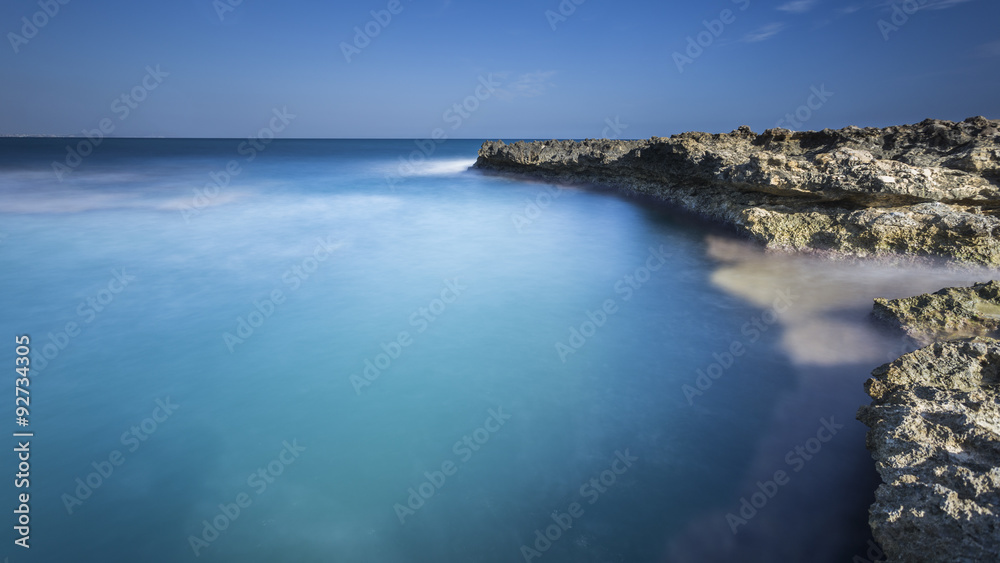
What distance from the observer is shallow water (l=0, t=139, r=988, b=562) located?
3.02 meters

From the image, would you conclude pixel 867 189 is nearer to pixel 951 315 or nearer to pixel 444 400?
pixel 951 315

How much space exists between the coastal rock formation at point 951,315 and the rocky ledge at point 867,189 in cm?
266

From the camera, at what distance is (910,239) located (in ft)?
22.9

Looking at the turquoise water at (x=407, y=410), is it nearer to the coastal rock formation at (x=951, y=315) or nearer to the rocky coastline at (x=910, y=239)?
the rocky coastline at (x=910, y=239)

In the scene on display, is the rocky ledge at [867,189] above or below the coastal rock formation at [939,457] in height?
above

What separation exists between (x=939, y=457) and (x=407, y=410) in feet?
12.5

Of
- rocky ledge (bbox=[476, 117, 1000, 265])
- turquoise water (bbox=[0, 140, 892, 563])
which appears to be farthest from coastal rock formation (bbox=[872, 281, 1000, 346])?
rocky ledge (bbox=[476, 117, 1000, 265])

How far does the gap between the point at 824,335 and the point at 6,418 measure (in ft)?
27.4

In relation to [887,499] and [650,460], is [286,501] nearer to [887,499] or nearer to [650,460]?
[650,460]

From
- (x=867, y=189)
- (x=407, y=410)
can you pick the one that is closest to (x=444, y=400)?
(x=407, y=410)

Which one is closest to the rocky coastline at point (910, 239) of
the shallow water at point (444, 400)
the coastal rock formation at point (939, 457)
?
the coastal rock formation at point (939, 457)

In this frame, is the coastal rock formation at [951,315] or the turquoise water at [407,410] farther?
the coastal rock formation at [951,315]

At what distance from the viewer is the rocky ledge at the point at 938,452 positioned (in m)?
2.01

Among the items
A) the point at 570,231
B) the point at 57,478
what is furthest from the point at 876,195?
the point at 57,478
